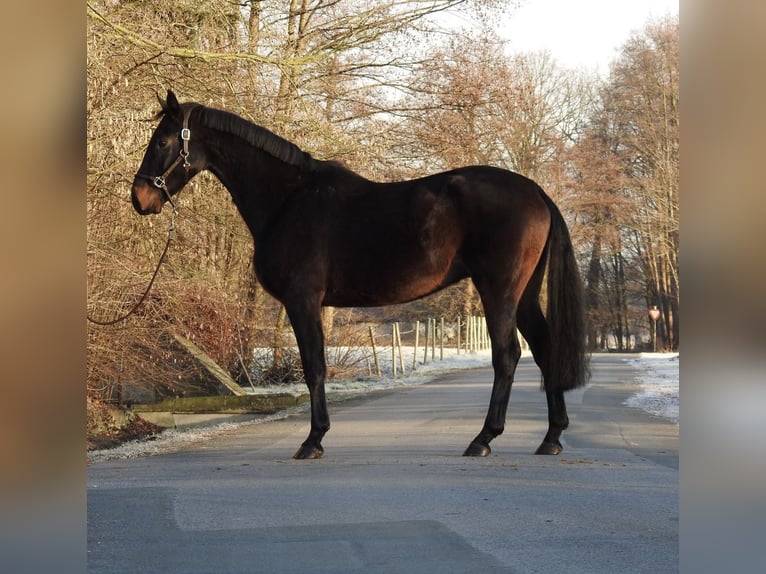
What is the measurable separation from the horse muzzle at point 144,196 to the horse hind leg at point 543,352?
303 centimetres

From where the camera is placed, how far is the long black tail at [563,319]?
24.3ft

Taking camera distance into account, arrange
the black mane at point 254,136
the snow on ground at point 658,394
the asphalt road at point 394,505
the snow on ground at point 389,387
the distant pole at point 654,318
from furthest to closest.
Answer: the distant pole at point 654,318 < the snow on ground at point 658,394 < the snow on ground at point 389,387 < the black mane at point 254,136 < the asphalt road at point 394,505

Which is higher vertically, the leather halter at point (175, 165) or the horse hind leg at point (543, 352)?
the leather halter at point (175, 165)

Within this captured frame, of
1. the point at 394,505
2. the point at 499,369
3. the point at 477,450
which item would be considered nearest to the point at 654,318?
the point at 499,369

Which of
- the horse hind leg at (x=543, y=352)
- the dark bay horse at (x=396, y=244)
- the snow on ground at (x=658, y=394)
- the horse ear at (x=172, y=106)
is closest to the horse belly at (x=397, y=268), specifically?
the dark bay horse at (x=396, y=244)

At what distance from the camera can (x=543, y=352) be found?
305 inches

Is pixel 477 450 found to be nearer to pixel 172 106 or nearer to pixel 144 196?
pixel 144 196

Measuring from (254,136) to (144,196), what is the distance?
0.99m

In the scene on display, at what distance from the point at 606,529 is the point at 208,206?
32.2 feet

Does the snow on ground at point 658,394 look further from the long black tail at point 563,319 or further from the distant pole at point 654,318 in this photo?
the distant pole at point 654,318

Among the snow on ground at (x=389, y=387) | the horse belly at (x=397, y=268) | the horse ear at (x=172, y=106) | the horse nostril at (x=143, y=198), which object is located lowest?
the snow on ground at (x=389, y=387)

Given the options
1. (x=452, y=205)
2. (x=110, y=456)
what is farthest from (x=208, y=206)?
(x=452, y=205)

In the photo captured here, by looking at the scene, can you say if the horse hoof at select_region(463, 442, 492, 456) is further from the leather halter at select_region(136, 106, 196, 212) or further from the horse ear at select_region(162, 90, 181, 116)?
the horse ear at select_region(162, 90, 181, 116)
